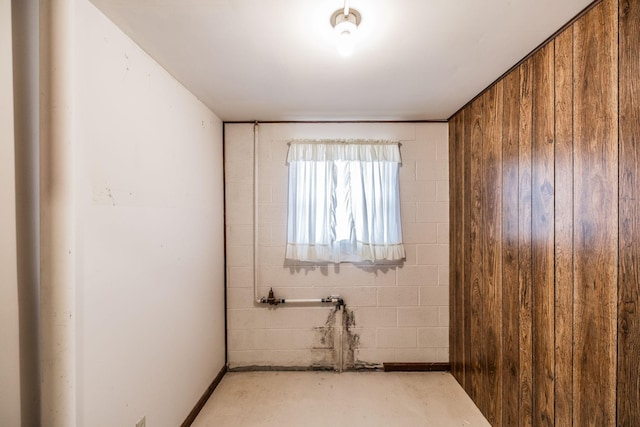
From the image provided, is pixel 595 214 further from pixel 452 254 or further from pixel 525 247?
pixel 452 254

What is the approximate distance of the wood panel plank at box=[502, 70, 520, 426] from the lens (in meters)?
Result: 1.67

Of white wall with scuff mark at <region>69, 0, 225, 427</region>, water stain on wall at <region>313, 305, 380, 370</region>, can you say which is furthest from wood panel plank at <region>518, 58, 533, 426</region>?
white wall with scuff mark at <region>69, 0, 225, 427</region>

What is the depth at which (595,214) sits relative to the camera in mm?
1164

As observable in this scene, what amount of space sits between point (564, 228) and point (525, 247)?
1.00 feet

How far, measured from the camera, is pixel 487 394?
6.49ft

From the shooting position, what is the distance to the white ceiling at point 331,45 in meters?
1.19

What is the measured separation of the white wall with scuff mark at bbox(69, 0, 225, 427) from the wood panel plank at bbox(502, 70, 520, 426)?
2.13 meters

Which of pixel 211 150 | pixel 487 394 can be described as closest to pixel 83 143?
pixel 211 150

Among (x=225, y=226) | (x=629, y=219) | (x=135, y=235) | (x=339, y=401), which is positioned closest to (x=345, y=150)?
(x=225, y=226)

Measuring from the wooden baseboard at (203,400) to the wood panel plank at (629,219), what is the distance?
2340mm

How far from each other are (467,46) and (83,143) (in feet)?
6.23

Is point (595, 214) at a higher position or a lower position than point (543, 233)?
higher

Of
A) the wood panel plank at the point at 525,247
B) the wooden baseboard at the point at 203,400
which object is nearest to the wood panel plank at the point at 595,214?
the wood panel plank at the point at 525,247

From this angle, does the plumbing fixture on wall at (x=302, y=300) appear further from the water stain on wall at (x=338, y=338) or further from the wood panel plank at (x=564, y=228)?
the wood panel plank at (x=564, y=228)
